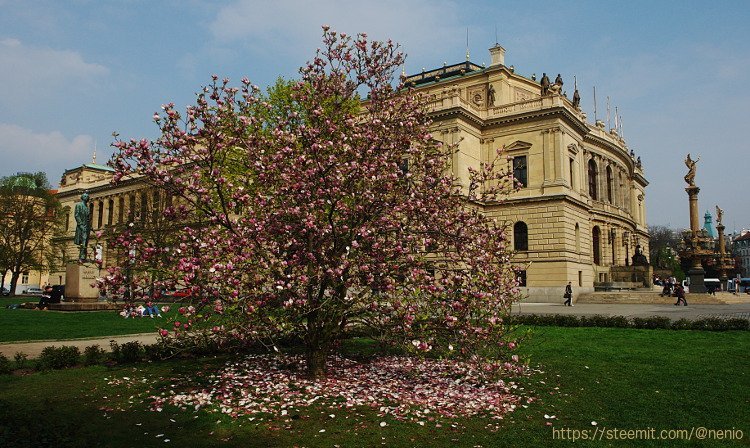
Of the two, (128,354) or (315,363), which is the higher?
(315,363)

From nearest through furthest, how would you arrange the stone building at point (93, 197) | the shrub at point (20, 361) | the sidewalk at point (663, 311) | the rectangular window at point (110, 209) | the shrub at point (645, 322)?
1. the shrub at point (20, 361)
2. the shrub at point (645, 322)
3. the sidewalk at point (663, 311)
4. the stone building at point (93, 197)
5. the rectangular window at point (110, 209)

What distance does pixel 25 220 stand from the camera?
5981 centimetres

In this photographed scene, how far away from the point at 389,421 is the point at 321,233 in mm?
3548

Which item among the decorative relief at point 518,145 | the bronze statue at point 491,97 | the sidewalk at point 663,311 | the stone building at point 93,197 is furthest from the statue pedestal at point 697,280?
the stone building at point 93,197

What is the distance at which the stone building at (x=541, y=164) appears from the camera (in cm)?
4628

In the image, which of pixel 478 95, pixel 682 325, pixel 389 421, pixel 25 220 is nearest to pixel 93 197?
pixel 25 220

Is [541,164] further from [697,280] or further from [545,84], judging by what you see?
[697,280]

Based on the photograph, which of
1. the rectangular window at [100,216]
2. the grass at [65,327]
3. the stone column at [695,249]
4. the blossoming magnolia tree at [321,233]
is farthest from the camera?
the rectangular window at [100,216]

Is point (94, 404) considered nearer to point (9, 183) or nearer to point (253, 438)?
point (253, 438)

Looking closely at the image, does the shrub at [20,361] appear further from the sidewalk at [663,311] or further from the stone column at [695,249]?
the stone column at [695,249]

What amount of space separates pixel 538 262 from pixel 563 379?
36835 mm

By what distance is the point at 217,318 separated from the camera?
10.2 m

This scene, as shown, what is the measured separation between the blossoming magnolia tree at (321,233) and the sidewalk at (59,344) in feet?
17.3

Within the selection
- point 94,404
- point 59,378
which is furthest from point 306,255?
point 59,378
